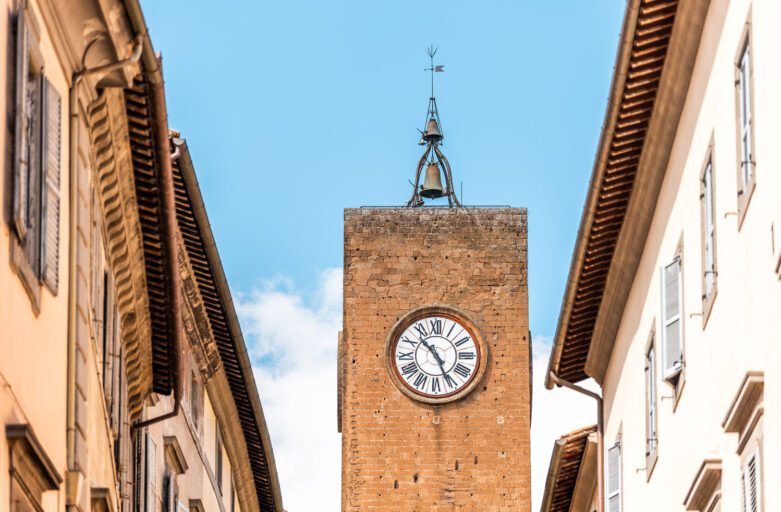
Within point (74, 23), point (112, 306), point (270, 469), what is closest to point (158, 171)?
point (112, 306)

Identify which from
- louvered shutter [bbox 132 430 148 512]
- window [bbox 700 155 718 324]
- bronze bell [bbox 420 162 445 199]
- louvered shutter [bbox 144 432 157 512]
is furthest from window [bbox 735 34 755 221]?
bronze bell [bbox 420 162 445 199]

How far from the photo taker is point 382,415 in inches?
2188

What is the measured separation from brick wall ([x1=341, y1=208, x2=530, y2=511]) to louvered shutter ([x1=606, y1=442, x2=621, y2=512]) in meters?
28.6

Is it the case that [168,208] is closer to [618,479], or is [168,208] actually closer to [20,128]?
[20,128]

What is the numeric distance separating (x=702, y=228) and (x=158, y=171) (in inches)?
173

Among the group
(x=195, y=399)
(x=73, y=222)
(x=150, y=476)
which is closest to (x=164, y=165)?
(x=73, y=222)

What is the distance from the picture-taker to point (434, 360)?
56125mm

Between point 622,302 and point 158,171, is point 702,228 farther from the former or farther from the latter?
point 622,302

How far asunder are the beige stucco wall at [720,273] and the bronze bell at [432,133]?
37794 millimetres

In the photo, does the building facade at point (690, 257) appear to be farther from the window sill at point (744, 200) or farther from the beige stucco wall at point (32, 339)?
the beige stucco wall at point (32, 339)

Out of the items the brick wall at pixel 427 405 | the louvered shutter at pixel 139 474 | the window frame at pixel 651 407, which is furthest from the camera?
the brick wall at pixel 427 405

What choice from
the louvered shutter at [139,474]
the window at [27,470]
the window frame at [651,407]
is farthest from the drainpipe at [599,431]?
the window at [27,470]

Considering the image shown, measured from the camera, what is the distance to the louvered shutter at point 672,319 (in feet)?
63.4

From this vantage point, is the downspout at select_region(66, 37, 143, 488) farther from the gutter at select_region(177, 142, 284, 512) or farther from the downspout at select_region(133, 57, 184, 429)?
the gutter at select_region(177, 142, 284, 512)
